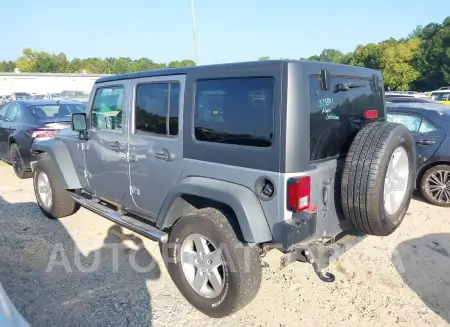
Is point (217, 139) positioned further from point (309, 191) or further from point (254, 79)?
point (309, 191)

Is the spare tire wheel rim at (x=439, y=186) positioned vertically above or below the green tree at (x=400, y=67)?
below

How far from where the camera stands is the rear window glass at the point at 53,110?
741 centimetres

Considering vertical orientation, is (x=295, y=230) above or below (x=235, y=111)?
below

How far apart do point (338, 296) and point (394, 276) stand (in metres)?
0.73

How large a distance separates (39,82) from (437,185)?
2175 inches

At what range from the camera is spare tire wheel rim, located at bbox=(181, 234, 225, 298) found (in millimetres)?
2904

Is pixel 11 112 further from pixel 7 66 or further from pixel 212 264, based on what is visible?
pixel 7 66

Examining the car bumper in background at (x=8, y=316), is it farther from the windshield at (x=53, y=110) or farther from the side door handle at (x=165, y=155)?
the windshield at (x=53, y=110)

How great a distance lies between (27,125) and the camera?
287 inches

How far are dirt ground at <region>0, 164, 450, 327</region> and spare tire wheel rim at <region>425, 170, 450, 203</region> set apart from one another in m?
0.94

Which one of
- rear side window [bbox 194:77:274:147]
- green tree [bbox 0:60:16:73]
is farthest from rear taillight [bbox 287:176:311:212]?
green tree [bbox 0:60:16:73]

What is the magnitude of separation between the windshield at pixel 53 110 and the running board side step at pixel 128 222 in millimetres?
3681

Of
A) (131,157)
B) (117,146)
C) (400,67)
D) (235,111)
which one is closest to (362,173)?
(235,111)

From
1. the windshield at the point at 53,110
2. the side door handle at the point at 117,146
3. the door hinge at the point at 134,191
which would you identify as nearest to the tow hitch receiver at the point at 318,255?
the door hinge at the point at 134,191
